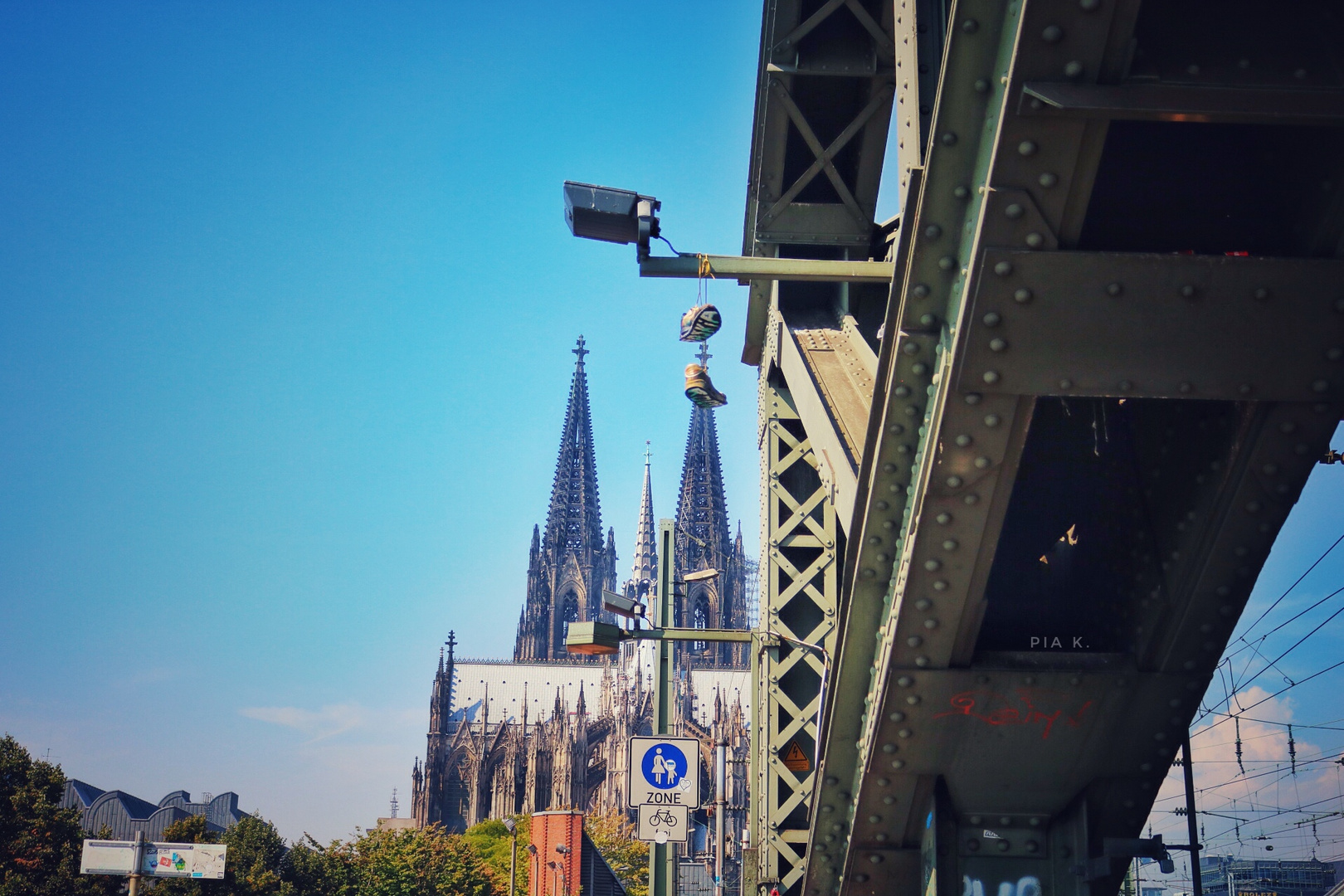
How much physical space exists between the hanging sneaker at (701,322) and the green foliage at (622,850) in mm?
59158

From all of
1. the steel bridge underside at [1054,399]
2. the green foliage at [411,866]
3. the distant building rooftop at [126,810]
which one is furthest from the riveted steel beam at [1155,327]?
the distant building rooftop at [126,810]

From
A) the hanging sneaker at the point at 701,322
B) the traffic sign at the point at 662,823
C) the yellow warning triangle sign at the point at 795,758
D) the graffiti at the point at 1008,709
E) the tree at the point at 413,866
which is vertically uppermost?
the hanging sneaker at the point at 701,322

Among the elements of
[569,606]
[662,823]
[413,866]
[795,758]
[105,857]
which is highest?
[569,606]

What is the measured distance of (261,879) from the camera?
38.5 meters

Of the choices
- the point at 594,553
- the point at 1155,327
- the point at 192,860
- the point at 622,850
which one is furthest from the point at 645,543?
the point at 1155,327

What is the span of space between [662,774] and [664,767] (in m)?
0.07

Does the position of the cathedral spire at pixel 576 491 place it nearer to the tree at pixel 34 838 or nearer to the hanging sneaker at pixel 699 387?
the tree at pixel 34 838

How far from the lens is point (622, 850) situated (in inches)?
2689

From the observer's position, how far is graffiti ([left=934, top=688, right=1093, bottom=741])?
4.70 metres

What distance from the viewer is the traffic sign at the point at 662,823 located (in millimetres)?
10828

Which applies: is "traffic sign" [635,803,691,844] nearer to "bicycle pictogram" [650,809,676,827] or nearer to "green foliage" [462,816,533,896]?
"bicycle pictogram" [650,809,676,827]

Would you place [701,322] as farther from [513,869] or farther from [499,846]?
[499,846]

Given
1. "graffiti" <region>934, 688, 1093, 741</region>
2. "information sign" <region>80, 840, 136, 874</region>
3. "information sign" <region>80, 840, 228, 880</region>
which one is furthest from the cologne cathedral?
"graffiti" <region>934, 688, 1093, 741</region>

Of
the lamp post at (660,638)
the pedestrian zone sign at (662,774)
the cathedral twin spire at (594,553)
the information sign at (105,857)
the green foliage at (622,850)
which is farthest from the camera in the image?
the cathedral twin spire at (594,553)
